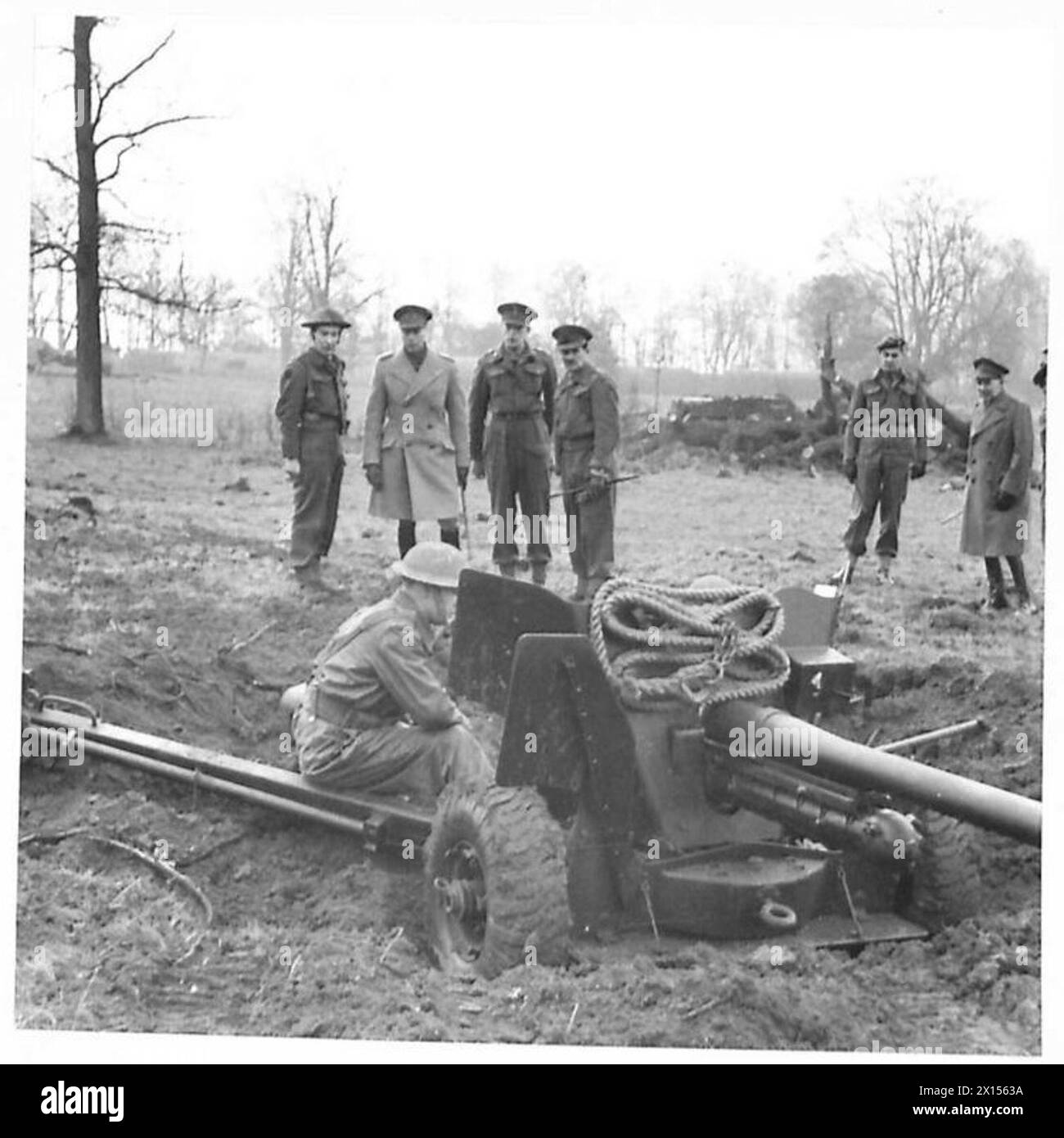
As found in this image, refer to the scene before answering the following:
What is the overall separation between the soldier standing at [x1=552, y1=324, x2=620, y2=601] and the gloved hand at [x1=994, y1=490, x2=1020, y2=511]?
1.42 metres

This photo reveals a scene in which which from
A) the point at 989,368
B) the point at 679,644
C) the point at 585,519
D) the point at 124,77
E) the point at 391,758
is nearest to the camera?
the point at 679,644

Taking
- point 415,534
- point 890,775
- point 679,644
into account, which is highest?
point 415,534

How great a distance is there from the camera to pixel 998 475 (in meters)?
5.68

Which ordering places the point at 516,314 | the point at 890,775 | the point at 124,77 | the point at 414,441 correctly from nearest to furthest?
1. the point at 890,775
2. the point at 124,77
3. the point at 516,314
4. the point at 414,441

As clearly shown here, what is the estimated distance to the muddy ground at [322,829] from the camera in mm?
4664

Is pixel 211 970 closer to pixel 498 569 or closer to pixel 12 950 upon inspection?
pixel 12 950

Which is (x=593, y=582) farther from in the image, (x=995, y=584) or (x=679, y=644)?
(x=995, y=584)

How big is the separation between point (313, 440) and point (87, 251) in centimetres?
107

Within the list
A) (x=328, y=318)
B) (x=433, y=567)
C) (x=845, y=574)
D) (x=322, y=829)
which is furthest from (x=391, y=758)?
(x=845, y=574)

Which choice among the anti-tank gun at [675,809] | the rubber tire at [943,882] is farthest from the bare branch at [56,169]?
the rubber tire at [943,882]

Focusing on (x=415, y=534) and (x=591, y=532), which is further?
(x=591, y=532)

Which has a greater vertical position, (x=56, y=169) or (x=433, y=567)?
(x=56, y=169)

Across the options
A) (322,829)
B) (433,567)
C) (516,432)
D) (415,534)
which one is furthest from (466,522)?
(322,829)

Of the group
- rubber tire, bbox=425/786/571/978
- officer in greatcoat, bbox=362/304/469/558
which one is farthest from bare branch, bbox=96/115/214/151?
rubber tire, bbox=425/786/571/978
